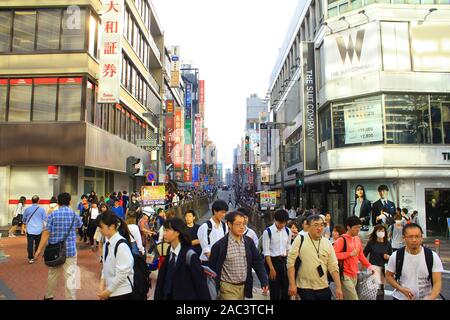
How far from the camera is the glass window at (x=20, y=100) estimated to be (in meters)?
20.1

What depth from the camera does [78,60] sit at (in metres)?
20.2

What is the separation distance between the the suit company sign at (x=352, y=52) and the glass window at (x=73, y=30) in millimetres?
14178

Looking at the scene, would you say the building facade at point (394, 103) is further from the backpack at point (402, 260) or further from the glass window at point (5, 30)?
the glass window at point (5, 30)

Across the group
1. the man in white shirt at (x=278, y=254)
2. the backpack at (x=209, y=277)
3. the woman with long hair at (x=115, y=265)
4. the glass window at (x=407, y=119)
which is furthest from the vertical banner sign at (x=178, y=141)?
the backpack at (x=209, y=277)

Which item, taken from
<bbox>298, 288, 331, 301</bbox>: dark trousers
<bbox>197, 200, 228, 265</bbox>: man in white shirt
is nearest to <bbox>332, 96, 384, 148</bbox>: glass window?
<bbox>197, 200, 228, 265</bbox>: man in white shirt

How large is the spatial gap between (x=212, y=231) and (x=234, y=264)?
144cm

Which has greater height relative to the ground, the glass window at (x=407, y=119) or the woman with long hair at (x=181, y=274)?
the glass window at (x=407, y=119)

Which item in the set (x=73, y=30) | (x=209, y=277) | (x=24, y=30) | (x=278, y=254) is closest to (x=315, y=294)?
(x=209, y=277)

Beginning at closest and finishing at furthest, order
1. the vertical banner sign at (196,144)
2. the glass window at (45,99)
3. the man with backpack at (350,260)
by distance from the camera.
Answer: the man with backpack at (350,260) → the glass window at (45,99) → the vertical banner sign at (196,144)

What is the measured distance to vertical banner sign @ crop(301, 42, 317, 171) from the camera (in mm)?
25328

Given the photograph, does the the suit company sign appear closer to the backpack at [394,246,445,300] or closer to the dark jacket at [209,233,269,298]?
the backpack at [394,246,445,300]

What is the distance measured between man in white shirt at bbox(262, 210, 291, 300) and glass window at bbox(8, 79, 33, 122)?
17670 mm

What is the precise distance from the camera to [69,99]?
20188 mm
